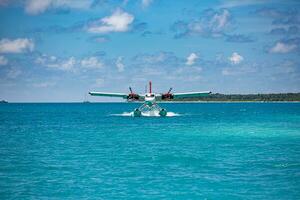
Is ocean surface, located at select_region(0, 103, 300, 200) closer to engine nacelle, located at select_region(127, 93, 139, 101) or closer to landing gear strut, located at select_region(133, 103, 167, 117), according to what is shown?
engine nacelle, located at select_region(127, 93, 139, 101)

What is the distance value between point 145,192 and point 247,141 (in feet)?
71.2

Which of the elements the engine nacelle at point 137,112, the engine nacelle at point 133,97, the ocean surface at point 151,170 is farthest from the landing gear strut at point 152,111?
the ocean surface at point 151,170

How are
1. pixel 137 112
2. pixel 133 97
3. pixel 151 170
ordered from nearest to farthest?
1. pixel 151 170
2. pixel 133 97
3. pixel 137 112

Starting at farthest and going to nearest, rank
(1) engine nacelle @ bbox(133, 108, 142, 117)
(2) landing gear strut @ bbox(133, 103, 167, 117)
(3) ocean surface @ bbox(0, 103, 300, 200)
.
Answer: (2) landing gear strut @ bbox(133, 103, 167, 117) → (1) engine nacelle @ bbox(133, 108, 142, 117) → (3) ocean surface @ bbox(0, 103, 300, 200)

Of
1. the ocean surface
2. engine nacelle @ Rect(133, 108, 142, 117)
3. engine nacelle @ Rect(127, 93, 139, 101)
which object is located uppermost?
engine nacelle @ Rect(127, 93, 139, 101)

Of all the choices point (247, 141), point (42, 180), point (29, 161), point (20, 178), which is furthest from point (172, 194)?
point (247, 141)

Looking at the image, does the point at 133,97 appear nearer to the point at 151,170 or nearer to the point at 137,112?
the point at 137,112

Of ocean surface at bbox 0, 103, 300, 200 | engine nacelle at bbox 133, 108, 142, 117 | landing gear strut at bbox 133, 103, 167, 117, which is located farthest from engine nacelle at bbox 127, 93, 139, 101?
ocean surface at bbox 0, 103, 300, 200

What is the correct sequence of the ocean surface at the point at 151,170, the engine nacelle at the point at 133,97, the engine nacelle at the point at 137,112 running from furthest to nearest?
the engine nacelle at the point at 137,112 < the engine nacelle at the point at 133,97 < the ocean surface at the point at 151,170

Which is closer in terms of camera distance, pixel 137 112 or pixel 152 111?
pixel 137 112

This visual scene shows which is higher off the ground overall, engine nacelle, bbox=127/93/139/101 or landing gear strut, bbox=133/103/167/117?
engine nacelle, bbox=127/93/139/101

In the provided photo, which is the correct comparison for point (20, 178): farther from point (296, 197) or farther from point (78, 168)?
point (296, 197)

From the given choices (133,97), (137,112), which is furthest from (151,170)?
(137,112)

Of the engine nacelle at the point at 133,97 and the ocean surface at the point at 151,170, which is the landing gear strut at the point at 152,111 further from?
the ocean surface at the point at 151,170
